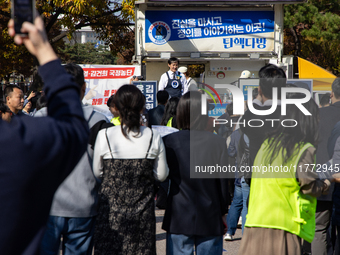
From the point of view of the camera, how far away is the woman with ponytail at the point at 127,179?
321 cm

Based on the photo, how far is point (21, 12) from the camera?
4.72 feet

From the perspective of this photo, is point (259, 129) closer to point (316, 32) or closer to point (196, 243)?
point (196, 243)

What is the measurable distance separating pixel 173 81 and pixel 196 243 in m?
6.10

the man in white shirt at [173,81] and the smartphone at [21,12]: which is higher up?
the man in white shirt at [173,81]

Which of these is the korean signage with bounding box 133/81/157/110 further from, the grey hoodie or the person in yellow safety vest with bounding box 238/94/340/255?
the person in yellow safety vest with bounding box 238/94/340/255

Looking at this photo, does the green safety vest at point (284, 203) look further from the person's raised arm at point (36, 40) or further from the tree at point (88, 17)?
the tree at point (88, 17)

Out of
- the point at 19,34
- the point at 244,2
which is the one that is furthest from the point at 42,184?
the point at 244,2

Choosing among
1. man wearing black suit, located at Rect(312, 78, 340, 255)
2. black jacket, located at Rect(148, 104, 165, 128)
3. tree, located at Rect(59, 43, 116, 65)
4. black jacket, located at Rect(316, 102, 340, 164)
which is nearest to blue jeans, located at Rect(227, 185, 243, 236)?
man wearing black suit, located at Rect(312, 78, 340, 255)

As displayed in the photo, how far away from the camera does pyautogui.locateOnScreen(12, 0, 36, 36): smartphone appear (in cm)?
143

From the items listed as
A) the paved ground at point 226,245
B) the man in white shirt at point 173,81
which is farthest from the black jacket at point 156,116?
the man in white shirt at point 173,81

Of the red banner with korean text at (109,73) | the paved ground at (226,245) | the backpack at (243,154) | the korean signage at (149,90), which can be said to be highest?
the red banner with korean text at (109,73)

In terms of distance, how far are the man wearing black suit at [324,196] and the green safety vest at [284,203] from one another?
127cm

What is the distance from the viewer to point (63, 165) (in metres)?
1.47

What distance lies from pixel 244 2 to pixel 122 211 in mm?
11614
